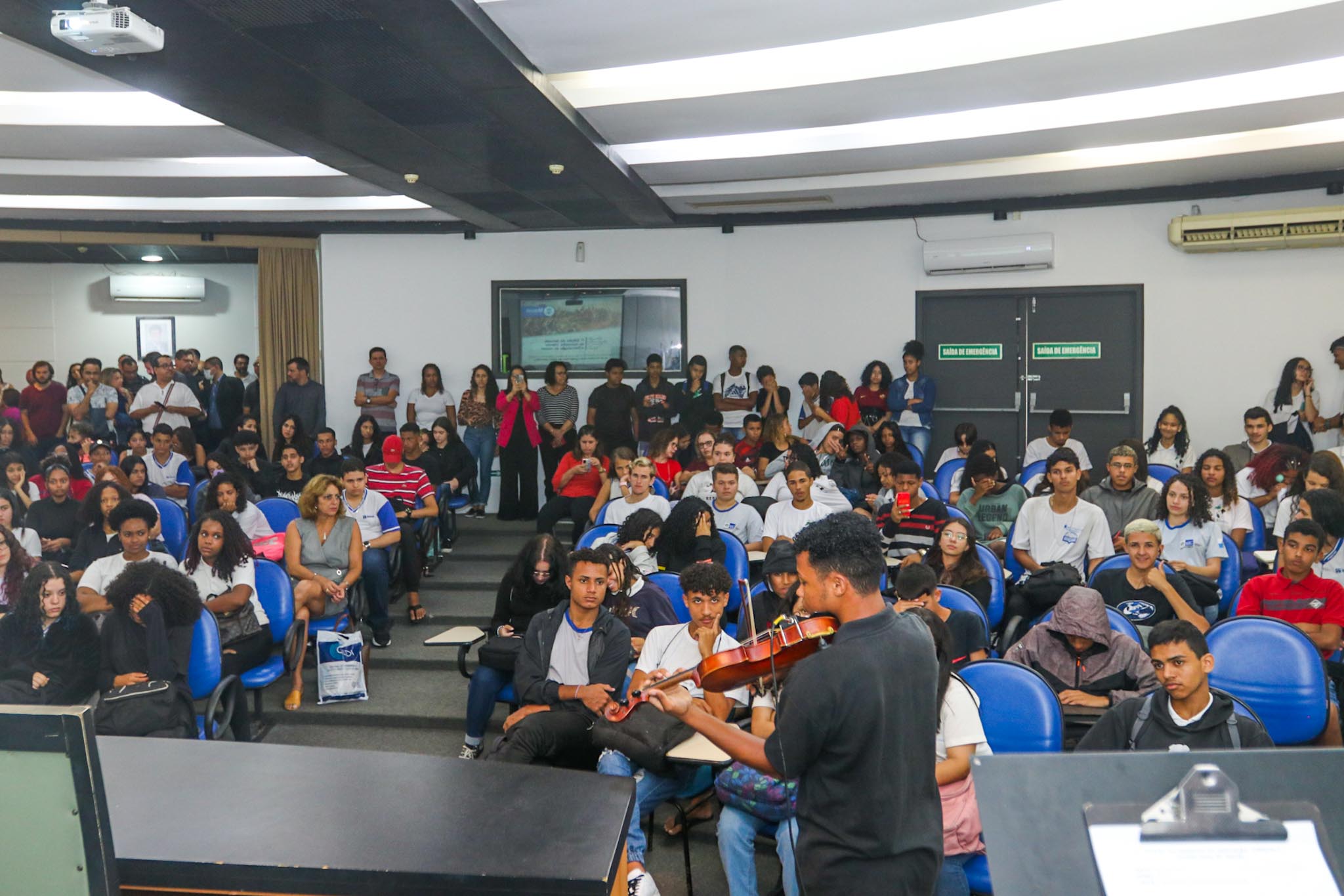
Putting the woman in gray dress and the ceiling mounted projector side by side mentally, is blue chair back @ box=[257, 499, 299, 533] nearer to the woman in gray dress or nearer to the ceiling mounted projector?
the woman in gray dress

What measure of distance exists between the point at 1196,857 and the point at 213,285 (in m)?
14.0

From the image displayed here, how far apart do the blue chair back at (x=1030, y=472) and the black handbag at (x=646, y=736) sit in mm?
4484

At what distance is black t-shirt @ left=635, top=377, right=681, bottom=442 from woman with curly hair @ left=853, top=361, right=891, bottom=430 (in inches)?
64.1

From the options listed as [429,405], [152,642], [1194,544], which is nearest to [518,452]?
[429,405]

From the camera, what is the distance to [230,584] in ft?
16.8

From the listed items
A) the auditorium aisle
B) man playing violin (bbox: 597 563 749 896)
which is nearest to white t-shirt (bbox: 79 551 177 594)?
the auditorium aisle

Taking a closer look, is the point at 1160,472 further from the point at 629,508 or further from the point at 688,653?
the point at 688,653

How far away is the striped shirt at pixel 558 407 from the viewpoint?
30.7 feet

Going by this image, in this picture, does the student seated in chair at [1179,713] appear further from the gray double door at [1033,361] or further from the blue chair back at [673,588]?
the gray double door at [1033,361]

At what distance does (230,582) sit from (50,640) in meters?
0.91

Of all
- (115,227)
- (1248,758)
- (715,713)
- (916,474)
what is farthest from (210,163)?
(1248,758)

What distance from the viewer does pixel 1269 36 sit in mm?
4805

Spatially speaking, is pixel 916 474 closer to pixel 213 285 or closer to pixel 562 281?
pixel 562 281

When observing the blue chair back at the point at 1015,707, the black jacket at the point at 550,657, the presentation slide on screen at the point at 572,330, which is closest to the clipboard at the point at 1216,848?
the blue chair back at the point at 1015,707
